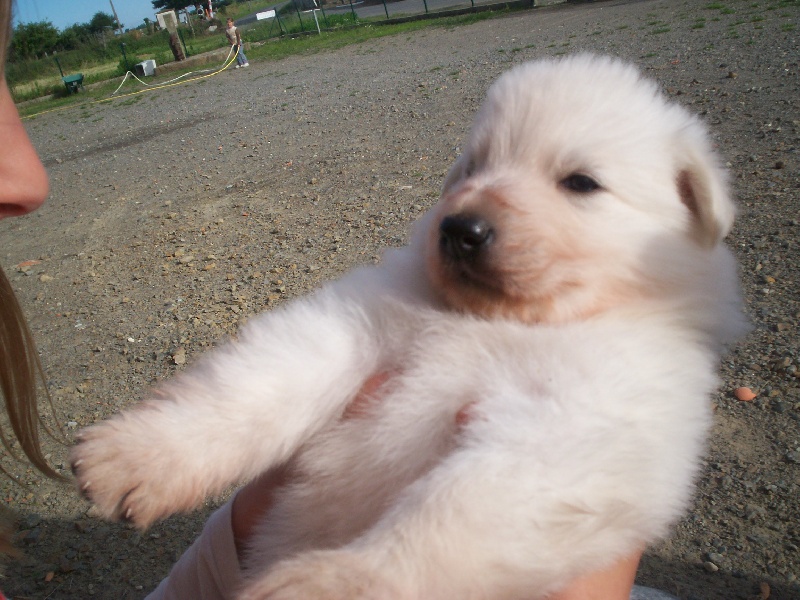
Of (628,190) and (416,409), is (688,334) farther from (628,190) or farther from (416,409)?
(416,409)

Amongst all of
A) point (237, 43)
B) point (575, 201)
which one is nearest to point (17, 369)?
point (575, 201)

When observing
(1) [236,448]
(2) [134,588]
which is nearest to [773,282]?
(1) [236,448]

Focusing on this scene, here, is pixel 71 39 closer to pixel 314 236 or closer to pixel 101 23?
pixel 101 23

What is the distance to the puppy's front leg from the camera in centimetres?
147

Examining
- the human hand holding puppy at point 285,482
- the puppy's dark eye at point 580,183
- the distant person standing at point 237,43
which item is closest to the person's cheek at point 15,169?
the human hand holding puppy at point 285,482

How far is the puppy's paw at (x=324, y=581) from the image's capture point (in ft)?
3.84

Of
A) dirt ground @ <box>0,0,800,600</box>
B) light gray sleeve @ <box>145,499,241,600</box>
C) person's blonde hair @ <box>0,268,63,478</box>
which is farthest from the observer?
dirt ground @ <box>0,0,800,600</box>

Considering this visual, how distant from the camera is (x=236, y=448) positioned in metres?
1.55

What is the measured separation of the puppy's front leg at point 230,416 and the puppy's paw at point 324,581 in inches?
14.6

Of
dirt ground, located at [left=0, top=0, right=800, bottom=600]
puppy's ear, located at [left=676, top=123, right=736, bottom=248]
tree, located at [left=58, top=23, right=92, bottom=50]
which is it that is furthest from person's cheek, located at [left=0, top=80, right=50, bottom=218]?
tree, located at [left=58, top=23, right=92, bottom=50]

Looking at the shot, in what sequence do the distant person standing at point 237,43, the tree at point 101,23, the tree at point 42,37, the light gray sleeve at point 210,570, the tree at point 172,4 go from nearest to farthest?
the light gray sleeve at point 210,570, the distant person standing at point 237,43, the tree at point 42,37, the tree at point 101,23, the tree at point 172,4

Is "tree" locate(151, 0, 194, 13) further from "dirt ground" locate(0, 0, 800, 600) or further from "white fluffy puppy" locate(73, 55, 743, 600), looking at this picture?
"white fluffy puppy" locate(73, 55, 743, 600)

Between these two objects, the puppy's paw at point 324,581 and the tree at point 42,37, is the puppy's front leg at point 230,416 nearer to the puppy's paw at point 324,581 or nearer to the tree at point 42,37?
the puppy's paw at point 324,581

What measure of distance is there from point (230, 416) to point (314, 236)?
14.7 feet
